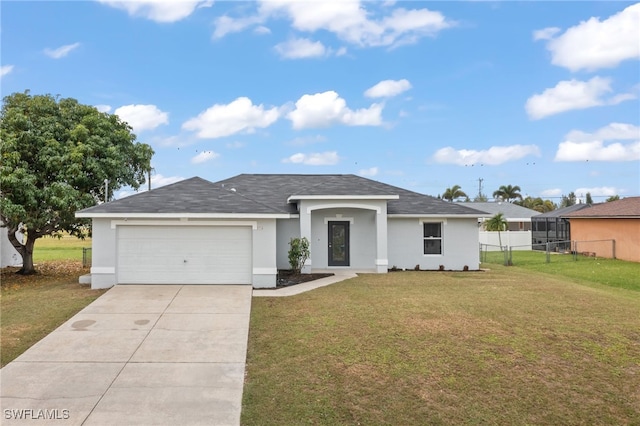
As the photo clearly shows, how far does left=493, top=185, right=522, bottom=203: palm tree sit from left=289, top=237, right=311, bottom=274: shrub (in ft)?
197

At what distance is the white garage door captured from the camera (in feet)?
42.4

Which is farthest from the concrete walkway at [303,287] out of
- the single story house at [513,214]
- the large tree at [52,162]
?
the single story house at [513,214]

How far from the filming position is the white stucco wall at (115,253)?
12.7m

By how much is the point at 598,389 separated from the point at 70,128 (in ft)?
63.5

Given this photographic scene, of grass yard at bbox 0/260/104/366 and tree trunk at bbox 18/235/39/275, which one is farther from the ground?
tree trunk at bbox 18/235/39/275

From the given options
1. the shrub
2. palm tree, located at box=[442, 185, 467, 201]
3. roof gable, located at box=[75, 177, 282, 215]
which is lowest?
the shrub

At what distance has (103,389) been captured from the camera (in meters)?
5.71

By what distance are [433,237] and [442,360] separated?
12134mm

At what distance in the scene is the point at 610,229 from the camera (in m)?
26.0

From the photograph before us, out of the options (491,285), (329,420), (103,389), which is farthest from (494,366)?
(491,285)

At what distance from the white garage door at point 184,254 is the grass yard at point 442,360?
8.00ft

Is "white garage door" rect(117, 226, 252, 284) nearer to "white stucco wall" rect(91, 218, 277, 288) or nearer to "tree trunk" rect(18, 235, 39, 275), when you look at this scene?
"white stucco wall" rect(91, 218, 277, 288)

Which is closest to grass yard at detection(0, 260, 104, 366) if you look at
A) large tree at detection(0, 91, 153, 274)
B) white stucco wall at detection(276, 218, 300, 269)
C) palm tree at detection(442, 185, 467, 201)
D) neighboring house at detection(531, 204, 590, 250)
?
large tree at detection(0, 91, 153, 274)

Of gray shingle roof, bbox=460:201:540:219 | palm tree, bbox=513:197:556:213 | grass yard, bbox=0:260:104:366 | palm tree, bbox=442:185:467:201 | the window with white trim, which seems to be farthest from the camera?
palm tree, bbox=442:185:467:201
